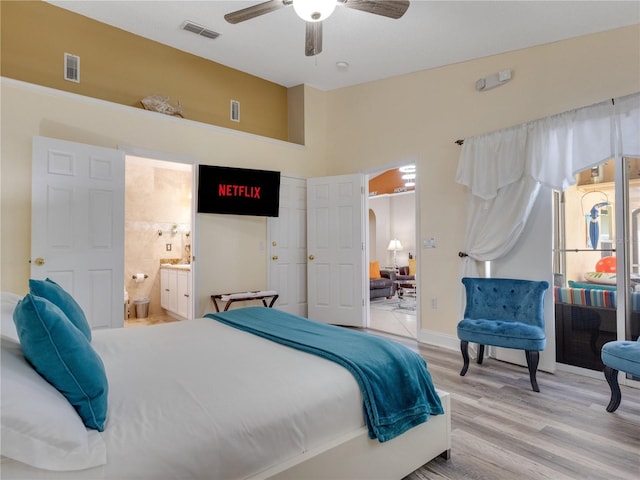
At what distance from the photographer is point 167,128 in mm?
4152

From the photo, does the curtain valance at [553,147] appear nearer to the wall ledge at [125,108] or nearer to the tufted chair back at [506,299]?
the tufted chair back at [506,299]

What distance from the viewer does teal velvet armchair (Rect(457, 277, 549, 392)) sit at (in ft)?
9.67

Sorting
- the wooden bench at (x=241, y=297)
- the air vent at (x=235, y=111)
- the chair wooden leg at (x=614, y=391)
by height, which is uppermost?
the air vent at (x=235, y=111)

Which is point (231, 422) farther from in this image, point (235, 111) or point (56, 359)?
point (235, 111)

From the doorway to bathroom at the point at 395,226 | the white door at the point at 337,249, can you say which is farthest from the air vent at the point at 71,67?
the doorway to bathroom at the point at 395,226

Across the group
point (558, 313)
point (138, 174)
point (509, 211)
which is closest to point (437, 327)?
point (558, 313)

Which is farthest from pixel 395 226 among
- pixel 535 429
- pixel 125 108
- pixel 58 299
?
pixel 58 299

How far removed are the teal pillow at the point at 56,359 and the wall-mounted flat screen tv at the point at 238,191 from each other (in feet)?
10.6

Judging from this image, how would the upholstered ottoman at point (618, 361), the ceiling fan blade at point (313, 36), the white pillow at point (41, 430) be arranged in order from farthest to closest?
the ceiling fan blade at point (313, 36) < the upholstered ottoman at point (618, 361) < the white pillow at point (41, 430)

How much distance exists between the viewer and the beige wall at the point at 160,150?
322 cm

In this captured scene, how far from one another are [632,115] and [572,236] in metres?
1.05

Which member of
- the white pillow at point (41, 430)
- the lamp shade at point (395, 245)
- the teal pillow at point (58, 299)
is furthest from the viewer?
the lamp shade at point (395, 245)

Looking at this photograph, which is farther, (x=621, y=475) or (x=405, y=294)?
(x=405, y=294)

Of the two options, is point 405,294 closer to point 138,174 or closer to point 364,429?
point 138,174
